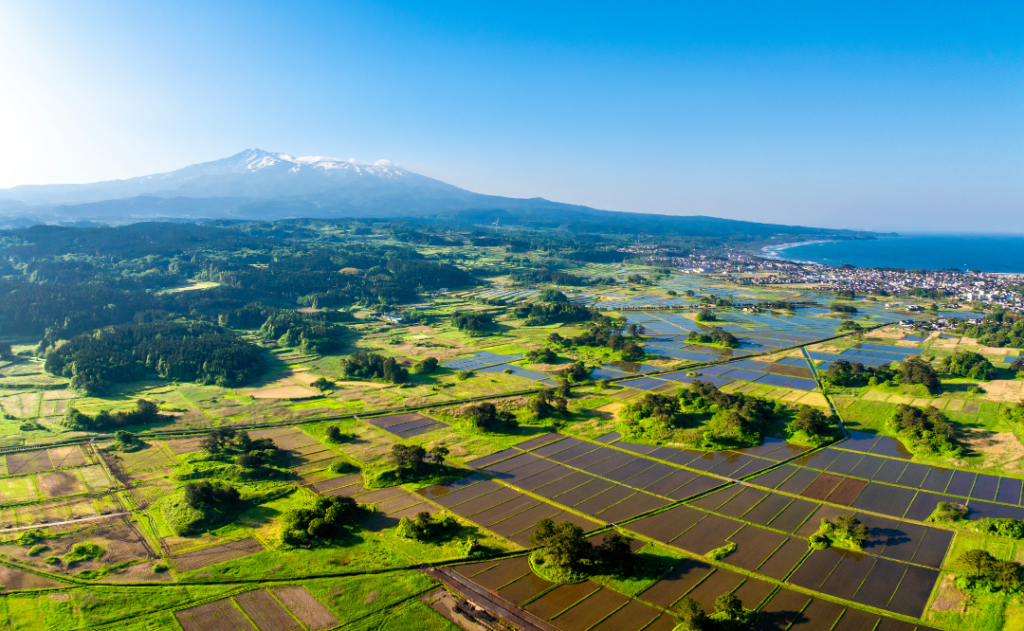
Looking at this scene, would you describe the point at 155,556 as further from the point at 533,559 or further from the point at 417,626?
the point at 533,559

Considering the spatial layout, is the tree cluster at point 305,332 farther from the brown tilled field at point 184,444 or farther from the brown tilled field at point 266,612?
the brown tilled field at point 266,612

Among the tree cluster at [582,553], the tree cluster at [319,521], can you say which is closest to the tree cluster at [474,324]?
the tree cluster at [319,521]

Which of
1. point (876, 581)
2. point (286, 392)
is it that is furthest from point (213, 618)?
point (286, 392)

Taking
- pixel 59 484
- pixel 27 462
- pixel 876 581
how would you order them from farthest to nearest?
pixel 27 462 → pixel 59 484 → pixel 876 581

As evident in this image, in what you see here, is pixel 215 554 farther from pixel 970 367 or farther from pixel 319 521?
pixel 970 367

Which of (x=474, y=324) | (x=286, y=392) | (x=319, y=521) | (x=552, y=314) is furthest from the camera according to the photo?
(x=552, y=314)

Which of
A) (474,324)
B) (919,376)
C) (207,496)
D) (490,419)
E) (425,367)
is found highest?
(919,376)
